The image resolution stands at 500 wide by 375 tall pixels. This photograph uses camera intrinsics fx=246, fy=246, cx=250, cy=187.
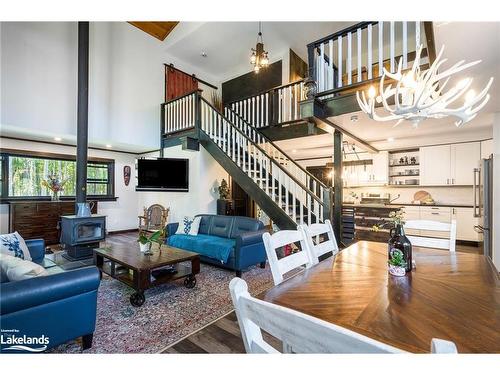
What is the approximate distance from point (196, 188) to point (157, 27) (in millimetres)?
4365

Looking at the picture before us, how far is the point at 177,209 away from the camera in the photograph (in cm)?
604

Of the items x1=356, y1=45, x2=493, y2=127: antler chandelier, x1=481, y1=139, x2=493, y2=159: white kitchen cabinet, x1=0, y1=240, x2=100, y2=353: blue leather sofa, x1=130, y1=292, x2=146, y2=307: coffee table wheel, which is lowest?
x1=130, y1=292, x2=146, y2=307: coffee table wheel

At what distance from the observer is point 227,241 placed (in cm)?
390

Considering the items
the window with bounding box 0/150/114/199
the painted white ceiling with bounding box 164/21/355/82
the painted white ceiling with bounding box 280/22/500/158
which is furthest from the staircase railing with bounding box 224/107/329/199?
the window with bounding box 0/150/114/199

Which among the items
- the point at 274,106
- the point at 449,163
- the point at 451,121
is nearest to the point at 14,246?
the point at 274,106

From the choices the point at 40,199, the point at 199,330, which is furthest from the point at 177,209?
the point at 199,330

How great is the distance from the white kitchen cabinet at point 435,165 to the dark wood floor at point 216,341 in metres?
5.98

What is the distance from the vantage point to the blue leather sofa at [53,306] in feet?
4.97

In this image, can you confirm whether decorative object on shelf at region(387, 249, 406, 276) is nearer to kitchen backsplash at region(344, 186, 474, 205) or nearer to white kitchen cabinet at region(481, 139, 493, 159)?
white kitchen cabinet at region(481, 139, 493, 159)

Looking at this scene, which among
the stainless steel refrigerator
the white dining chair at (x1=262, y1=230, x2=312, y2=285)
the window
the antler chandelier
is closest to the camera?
the white dining chair at (x1=262, y1=230, x2=312, y2=285)

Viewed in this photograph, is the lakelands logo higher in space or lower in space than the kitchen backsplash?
lower

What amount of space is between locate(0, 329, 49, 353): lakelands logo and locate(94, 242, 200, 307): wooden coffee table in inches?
37.5

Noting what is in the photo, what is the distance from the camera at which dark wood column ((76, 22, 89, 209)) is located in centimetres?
451

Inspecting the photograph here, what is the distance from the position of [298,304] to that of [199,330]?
1.46 meters
